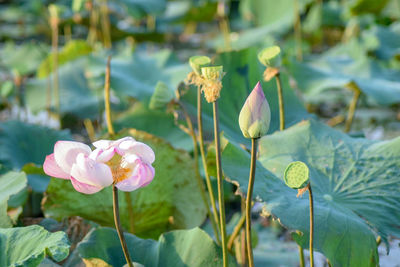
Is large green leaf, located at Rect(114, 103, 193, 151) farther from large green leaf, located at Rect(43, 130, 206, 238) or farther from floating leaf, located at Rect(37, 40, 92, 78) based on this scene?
floating leaf, located at Rect(37, 40, 92, 78)

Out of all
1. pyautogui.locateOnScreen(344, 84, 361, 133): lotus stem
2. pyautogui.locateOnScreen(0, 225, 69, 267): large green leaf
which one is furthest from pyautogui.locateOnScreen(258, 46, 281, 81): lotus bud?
pyautogui.locateOnScreen(344, 84, 361, 133): lotus stem

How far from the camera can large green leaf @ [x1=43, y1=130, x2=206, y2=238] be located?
122 cm

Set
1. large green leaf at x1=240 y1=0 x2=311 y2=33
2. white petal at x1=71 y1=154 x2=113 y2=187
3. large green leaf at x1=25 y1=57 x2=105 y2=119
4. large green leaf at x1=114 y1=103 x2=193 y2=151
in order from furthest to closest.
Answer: large green leaf at x1=240 y1=0 x2=311 y2=33 < large green leaf at x1=25 y1=57 x2=105 y2=119 < large green leaf at x1=114 y1=103 x2=193 y2=151 < white petal at x1=71 y1=154 x2=113 y2=187

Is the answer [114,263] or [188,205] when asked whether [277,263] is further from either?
[114,263]

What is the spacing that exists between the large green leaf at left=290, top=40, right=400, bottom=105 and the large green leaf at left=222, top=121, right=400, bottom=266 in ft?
1.84

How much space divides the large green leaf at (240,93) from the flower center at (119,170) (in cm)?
60

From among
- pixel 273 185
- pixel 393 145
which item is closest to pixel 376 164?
pixel 393 145

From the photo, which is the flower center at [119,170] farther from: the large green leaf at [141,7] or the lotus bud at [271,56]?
the large green leaf at [141,7]

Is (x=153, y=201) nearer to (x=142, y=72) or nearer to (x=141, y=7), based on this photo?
(x=142, y=72)

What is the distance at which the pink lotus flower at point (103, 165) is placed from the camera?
0.70 m

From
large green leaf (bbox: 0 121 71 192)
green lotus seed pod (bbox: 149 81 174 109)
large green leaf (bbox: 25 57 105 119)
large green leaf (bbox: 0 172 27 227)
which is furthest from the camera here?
large green leaf (bbox: 25 57 105 119)

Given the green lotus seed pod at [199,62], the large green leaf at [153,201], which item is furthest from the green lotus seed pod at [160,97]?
the green lotus seed pod at [199,62]

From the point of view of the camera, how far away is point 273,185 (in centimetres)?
100

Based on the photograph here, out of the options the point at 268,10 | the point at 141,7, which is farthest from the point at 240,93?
the point at 268,10
